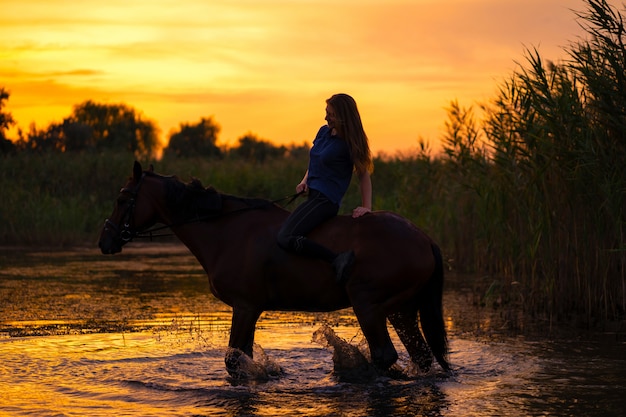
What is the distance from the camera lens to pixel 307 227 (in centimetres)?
776

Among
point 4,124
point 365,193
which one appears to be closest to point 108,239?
point 365,193

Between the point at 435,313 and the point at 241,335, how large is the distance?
62.8 inches

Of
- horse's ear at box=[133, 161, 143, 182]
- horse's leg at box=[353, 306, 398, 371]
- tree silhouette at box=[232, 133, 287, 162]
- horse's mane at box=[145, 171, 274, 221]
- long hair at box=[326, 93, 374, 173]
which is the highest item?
tree silhouette at box=[232, 133, 287, 162]

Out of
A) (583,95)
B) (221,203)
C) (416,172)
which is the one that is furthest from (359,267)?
(416,172)

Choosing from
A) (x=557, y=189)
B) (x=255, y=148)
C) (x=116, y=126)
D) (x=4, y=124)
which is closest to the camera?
(x=557, y=189)

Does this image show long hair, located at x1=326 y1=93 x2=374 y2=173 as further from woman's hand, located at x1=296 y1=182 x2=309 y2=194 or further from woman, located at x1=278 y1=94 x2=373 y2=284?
woman's hand, located at x1=296 y1=182 x2=309 y2=194

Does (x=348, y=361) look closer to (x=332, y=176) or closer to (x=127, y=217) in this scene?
(x=332, y=176)

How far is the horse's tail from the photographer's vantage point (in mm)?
7926

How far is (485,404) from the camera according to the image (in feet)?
22.8

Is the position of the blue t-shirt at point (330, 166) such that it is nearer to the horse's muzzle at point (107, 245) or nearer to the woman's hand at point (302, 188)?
the woman's hand at point (302, 188)

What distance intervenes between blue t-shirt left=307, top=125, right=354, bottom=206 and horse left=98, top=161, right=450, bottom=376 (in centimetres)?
25

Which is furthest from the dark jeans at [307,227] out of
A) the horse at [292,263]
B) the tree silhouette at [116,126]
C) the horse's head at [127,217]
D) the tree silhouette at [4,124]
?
the tree silhouette at [116,126]

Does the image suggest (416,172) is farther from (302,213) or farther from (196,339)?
(302,213)

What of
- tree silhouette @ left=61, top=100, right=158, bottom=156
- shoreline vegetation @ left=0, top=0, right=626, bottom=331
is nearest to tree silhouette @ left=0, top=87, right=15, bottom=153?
tree silhouette @ left=61, top=100, right=158, bottom=156
